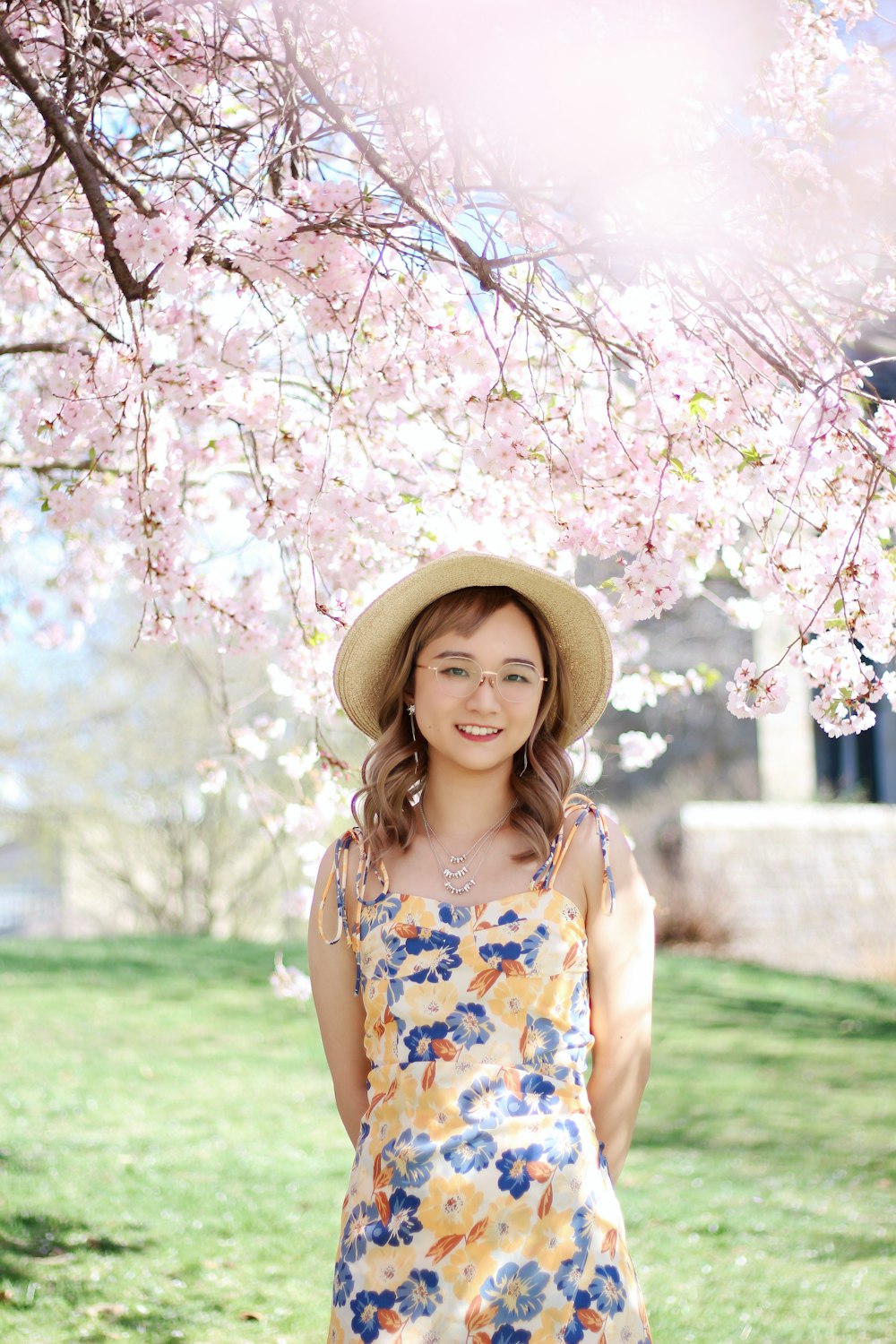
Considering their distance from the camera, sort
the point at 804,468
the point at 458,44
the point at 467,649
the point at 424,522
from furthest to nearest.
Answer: the point at 424,522 < the point at 804,468 < the point at 458,44 < the point at 467,649

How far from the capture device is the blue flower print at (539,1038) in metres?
1.94

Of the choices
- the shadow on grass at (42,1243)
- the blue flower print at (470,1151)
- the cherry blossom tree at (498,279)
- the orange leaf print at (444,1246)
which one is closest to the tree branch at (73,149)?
the cherry blossom tree at (498,279)

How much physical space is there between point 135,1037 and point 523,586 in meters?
6.70

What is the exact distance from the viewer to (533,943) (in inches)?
78.2

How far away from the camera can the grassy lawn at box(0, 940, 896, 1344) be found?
13.4 feet

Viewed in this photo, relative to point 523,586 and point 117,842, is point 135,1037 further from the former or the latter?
point 117,842

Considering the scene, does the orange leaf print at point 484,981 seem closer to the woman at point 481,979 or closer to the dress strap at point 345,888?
the woman at point 481,979

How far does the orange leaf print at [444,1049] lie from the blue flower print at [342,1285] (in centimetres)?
32

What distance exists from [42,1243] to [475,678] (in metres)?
3.24

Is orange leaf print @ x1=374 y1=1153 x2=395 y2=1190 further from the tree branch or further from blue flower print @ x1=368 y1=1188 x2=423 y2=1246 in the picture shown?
the tree branch

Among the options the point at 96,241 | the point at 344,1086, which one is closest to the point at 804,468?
the point at 344,1086

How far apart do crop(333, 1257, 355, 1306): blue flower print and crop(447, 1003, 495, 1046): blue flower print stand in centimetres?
35

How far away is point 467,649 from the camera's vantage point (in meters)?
2.14

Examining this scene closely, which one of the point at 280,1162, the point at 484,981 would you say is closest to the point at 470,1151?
the point at 484,981
